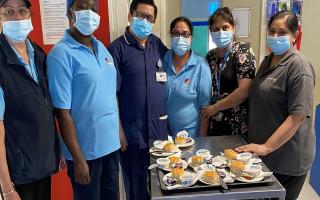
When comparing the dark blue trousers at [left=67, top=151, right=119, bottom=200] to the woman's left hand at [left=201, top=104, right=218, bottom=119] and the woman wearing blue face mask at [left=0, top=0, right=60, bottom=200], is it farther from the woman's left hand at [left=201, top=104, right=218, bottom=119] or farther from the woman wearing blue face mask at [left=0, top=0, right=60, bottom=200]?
the woman's left hand at [left=201, top=104, right=218, bottom=119]

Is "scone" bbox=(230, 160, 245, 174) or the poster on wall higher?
the poster on wall

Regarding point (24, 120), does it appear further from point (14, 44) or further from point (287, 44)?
point (287, 44)

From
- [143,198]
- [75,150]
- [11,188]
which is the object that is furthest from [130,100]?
[11,188]

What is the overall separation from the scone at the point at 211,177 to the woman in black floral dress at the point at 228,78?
26.8 inches

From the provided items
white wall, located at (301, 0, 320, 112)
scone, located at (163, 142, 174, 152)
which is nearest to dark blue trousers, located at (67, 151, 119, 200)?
scone, located at (163, 142, 174, 152)

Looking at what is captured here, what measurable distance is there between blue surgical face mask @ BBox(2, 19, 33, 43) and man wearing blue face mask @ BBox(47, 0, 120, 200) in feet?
0.56

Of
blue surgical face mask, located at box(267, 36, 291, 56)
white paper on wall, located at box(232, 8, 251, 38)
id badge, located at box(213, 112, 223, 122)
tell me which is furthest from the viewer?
white paper on wall, located at box(232, 8, 251, 38)

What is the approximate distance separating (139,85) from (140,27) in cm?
34

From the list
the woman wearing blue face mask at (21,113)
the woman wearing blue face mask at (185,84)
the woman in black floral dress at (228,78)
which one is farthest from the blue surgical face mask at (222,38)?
the woman wearing blue face mask at (21,113)

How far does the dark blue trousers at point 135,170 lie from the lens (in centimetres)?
200

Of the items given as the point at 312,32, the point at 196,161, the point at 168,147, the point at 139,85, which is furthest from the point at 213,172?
the point at 312,32

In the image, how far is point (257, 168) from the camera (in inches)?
51.5

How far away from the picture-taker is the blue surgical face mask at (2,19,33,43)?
1.35m

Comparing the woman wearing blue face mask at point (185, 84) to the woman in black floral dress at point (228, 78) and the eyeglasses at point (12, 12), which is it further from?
the eyeglasses at point (12, 12)
